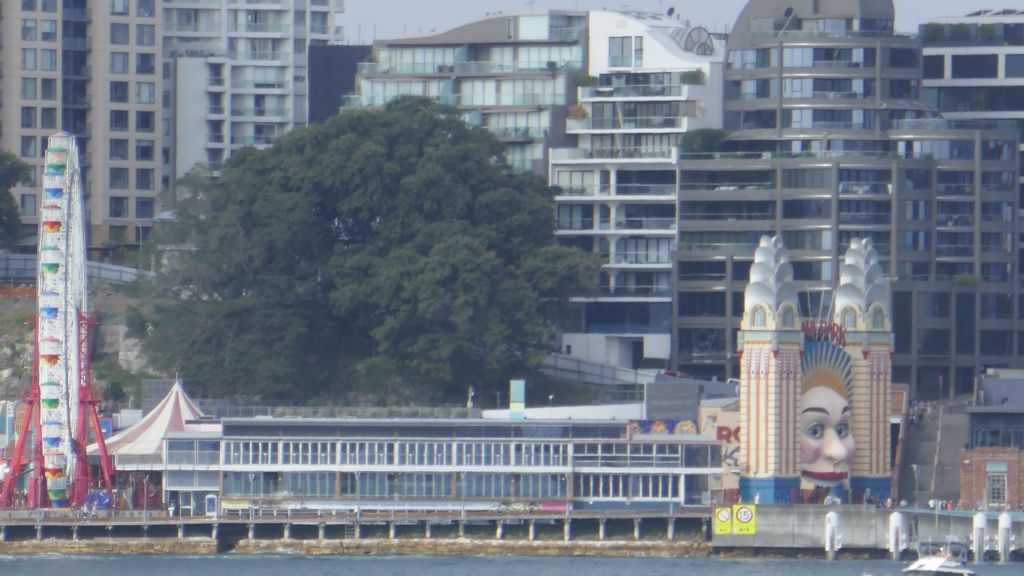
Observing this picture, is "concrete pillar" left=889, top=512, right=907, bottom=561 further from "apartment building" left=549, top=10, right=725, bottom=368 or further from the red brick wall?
"apartment building" left=549, top=10, right=725, bottom=368

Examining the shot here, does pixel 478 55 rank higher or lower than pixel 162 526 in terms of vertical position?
higher

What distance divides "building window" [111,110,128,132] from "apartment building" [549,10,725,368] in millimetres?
26725

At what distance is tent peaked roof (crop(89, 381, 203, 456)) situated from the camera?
409 ft

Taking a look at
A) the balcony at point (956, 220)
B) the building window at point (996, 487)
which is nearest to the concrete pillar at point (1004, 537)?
the building window at point (996, 487)

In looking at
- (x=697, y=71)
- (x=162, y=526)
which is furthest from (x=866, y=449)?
(x=697, y=71)

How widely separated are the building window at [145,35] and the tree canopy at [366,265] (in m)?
28.4

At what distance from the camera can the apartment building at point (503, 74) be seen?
159 meters

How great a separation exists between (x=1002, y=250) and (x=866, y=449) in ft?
114

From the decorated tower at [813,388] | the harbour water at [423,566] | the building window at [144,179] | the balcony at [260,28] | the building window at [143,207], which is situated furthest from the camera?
the balcony at [260,28]

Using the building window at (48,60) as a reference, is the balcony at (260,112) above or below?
below

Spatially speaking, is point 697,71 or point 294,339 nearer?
point 294,339

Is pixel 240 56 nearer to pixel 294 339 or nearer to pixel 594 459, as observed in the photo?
pixel 294 339

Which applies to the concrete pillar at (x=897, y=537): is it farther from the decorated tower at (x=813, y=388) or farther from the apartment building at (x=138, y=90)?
the apartment building at (x=138, y=90)

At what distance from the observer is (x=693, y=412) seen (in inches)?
4978
